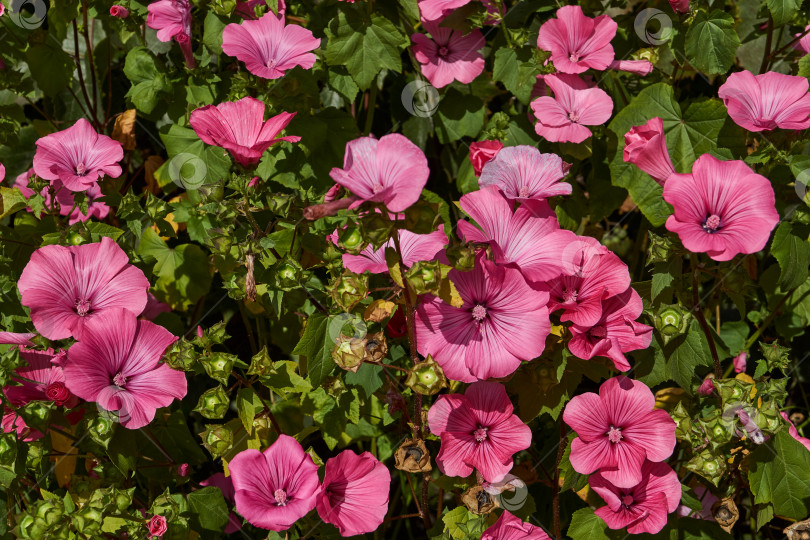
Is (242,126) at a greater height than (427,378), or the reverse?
(242,126)

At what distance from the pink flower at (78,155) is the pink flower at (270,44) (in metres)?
0.36

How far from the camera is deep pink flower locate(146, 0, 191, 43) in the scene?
1.68 meters

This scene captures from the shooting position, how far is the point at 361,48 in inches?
69.8

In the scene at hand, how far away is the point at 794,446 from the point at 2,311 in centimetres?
168

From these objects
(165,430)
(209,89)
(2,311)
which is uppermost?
(209,89)

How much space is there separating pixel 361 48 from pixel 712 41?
0.80m

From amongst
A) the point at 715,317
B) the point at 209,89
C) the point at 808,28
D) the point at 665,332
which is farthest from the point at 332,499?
the point at 808,28

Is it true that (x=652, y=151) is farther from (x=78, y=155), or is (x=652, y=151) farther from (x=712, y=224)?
(x=78, y=155)

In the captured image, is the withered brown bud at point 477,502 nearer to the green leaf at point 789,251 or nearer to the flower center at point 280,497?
the flower center at point 280,497

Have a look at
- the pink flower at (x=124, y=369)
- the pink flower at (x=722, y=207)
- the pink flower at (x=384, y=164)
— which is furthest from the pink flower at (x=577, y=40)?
the pink flower at (x=124, y=369)

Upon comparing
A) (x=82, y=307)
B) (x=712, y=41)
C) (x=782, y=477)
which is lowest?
(x=782, y=477)

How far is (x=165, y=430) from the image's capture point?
5.52 ft

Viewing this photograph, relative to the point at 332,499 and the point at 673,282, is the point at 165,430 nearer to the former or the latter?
the point at 332,499

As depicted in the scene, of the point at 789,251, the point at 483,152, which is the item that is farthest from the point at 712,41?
the point at 483,152
